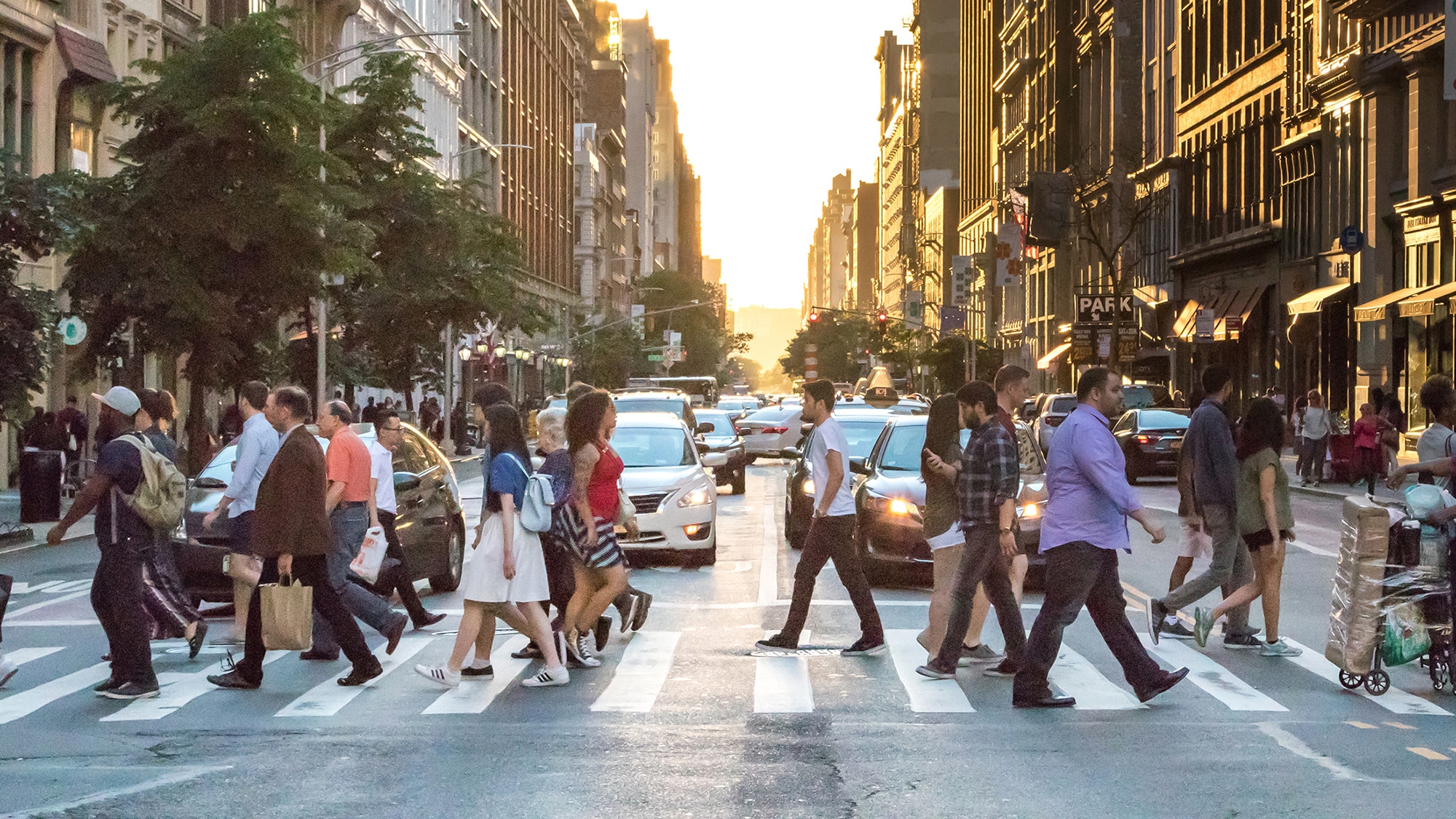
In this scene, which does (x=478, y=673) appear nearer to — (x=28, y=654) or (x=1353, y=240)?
(x=28, y=654)

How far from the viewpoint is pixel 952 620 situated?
1134 cm

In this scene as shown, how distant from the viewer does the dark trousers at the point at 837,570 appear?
12.2m

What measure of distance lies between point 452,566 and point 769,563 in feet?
12.9

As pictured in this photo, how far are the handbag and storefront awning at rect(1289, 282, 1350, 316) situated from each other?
1483 inches

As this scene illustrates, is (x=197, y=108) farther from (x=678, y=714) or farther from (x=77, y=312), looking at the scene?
(x=678, y=714)

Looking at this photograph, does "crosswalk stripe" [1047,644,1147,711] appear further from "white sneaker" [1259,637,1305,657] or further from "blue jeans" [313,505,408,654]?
"blue jeans" [313,505,408,654]

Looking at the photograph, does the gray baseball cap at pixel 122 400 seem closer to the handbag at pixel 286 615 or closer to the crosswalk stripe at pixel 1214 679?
the handbag at pixel 286 615

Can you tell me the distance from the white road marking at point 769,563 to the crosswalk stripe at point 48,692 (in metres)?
5.84

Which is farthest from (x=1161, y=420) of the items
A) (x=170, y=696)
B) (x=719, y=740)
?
(x=719, y=740)

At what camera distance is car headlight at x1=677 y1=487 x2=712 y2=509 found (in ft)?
63.1

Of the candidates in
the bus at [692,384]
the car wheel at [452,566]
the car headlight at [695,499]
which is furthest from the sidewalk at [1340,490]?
the bus at [692,384]

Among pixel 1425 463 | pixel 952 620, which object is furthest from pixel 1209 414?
pixel 952 620

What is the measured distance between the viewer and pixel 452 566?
16.9 m

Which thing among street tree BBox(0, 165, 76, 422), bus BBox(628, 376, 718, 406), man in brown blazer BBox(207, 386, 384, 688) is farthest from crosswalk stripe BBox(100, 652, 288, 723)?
bus BBox(628, 376, 718, 406)
